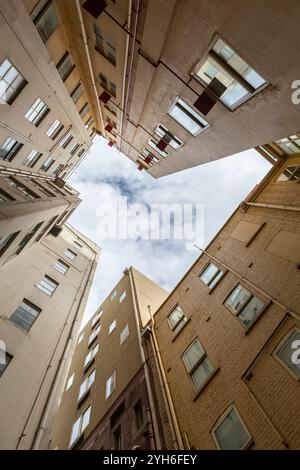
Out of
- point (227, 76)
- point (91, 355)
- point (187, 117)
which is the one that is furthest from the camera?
point (91, 355)

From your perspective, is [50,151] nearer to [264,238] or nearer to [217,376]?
[264,238]

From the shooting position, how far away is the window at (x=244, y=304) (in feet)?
31.3

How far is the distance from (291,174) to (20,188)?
15042 millimetres

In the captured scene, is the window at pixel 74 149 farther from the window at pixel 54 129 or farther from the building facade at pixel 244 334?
the building facade at pixel 244 334

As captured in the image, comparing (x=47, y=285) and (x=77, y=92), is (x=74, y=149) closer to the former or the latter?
(x=77, y=92)

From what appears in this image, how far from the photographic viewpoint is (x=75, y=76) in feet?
52.0

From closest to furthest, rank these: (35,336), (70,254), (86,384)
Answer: (35,336) < (86,384) < (70,254)

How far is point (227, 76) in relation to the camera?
6914mm

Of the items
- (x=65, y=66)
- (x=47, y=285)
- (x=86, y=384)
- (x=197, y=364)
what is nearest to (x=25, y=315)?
(x=47, y=285)

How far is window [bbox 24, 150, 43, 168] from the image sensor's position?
52.4ft

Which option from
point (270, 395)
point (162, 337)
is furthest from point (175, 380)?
point (270, 395)

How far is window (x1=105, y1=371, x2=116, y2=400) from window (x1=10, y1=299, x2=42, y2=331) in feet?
17.5

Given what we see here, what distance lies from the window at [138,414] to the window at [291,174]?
12.8 metres
